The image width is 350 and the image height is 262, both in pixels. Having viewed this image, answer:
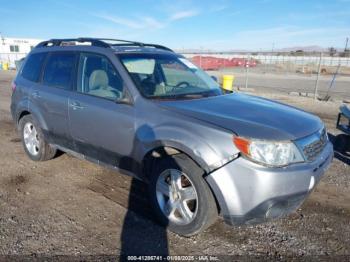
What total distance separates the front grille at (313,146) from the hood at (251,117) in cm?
6

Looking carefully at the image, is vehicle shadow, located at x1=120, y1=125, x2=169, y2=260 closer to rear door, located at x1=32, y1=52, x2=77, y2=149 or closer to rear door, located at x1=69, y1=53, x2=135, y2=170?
rear door, located at x1=69, y1=53, x2=135, y2=170

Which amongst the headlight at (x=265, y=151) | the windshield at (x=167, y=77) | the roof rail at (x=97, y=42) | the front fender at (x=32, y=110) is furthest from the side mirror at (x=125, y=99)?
the front fender at (x=32, y=110)

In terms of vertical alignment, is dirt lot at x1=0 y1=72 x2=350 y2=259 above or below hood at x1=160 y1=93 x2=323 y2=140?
below

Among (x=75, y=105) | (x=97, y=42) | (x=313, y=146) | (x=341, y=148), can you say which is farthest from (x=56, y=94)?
(x=341, y=148)

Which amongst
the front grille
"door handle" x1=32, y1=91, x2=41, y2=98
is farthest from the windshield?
"door handle" x1=32, y1=91, x2=41, y2=98

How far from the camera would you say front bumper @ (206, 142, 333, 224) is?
2.87 m

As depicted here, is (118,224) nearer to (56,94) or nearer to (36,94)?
(56,94)

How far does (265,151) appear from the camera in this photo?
2938 millimetres

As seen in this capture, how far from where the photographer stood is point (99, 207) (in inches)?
155

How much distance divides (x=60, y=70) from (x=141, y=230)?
2.61m

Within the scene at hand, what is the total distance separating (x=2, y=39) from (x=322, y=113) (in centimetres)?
6506

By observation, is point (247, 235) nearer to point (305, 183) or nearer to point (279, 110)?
point (305, 183)

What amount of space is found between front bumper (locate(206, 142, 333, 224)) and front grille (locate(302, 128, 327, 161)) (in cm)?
13

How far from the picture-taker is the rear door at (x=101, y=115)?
3785 millimetres
